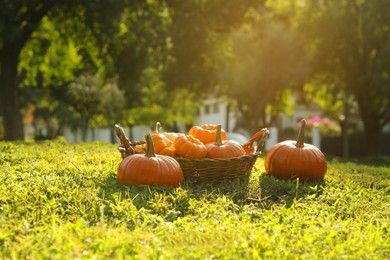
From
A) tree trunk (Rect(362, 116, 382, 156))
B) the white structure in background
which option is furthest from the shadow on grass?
the white structure in background

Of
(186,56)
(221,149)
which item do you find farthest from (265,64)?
(221,149)

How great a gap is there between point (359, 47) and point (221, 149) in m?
19.0

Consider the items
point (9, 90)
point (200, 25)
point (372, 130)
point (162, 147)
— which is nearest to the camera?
point (162, 147)

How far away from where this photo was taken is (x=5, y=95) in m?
16.3

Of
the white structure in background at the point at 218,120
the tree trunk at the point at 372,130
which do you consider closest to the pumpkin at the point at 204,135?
the tree trunk at the point at 372,130

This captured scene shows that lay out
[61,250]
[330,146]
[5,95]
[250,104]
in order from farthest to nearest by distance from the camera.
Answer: [250,104] < [330,146] < [5,95] < [61,250]

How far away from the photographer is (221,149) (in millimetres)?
6617

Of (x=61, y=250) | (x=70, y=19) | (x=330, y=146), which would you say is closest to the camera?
(x=61, y=250)

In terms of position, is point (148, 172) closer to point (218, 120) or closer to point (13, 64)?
point (13, 64)

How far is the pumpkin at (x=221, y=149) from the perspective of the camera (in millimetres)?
6566

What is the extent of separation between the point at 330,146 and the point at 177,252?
32.4 m

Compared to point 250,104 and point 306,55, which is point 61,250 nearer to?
point 306,55

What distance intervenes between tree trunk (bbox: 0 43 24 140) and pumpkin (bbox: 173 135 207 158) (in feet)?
36.5

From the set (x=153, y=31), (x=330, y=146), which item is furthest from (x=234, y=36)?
(x=153, y=31)
